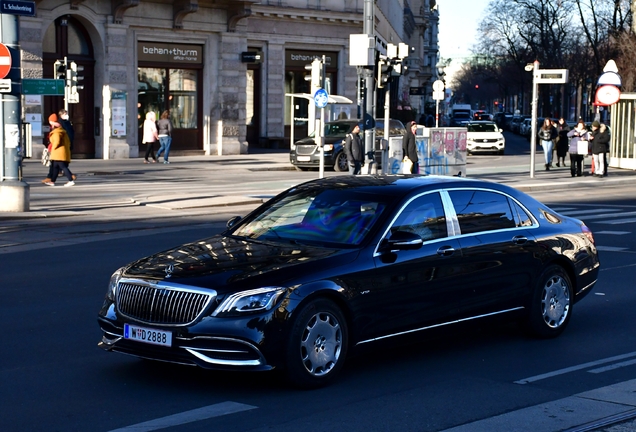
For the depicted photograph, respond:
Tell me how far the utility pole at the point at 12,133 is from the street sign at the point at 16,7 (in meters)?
0.62

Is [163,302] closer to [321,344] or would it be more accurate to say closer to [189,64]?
[321,344]

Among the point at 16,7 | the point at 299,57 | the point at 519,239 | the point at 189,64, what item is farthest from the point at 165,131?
the point at 519,239

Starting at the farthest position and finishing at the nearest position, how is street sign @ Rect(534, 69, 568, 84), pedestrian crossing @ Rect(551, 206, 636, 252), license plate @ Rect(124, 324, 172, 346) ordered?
street sign @ Rect(534, 69, 568, 84)
pedestrian crossing @ Rect(551, 206, 636, 252)
license plate @ Rect(124, 324, 172, 346)

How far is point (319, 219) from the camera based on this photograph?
25.3 feet

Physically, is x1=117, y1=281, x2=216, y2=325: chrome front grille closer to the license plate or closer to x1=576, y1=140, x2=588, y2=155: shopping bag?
the license plate

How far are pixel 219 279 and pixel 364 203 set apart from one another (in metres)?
1.60

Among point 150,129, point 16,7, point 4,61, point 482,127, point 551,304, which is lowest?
point 551,304

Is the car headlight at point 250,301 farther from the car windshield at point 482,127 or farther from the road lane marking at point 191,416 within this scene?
the car windshield at point 482,127

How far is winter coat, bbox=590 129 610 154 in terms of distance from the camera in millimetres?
30703

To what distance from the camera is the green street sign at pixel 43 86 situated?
1850 centimetres

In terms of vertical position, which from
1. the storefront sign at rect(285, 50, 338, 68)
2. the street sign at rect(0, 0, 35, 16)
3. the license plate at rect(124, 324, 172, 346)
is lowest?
the license plate at rect(124, 324, 172, 346)

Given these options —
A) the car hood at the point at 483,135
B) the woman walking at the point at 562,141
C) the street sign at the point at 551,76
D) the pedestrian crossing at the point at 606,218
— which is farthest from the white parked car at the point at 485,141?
the pedestrian crossing at the point at 606,218

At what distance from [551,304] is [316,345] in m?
2.81

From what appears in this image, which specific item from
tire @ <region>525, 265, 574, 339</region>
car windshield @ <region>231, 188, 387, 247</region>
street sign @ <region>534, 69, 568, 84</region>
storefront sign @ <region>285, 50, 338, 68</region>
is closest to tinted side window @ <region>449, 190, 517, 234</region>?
tire @ <region>525, 265, 574, 339</region>
